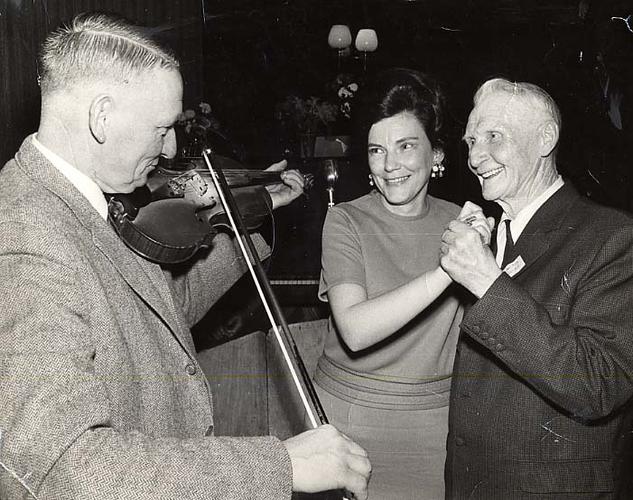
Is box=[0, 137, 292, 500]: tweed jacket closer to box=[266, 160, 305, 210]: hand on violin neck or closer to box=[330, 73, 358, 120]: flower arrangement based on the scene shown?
box=[266, 160, 305, 210]: hand on violin neck

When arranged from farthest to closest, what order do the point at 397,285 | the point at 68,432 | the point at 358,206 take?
the point at 358,206 → the point at 397,285 → the point at 68,432

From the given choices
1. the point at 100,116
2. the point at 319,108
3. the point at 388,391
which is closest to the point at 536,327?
the point at 388,391

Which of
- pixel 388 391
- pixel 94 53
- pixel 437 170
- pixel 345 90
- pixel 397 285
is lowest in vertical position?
pixel 388 391

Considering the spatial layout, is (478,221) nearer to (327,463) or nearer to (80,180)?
(327,463)

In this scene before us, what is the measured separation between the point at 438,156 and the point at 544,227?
48 cm

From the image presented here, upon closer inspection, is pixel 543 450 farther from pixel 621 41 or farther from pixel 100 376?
pixel 621 41

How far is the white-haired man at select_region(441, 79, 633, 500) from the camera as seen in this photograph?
4.13 feet

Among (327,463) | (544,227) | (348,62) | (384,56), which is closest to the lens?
(327,463)

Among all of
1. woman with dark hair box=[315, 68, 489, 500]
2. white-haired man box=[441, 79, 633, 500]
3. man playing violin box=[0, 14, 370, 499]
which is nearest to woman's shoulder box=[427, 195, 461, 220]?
woman with dark hair box=[315, 68, 489, 500]

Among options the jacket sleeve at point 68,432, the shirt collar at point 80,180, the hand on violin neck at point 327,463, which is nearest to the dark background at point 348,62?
the shirt collar at point 80,180

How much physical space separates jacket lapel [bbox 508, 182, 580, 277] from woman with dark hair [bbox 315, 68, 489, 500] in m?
0.37

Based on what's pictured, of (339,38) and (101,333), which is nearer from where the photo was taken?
(101,333)

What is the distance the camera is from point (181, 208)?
1.66 m

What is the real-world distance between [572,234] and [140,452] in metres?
0.94
